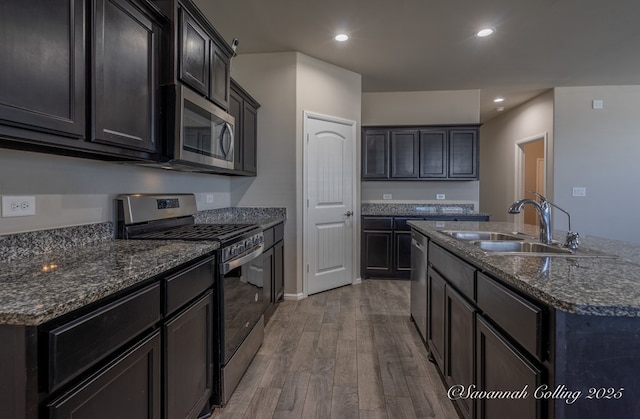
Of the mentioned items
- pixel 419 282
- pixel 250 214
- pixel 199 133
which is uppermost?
pixel 199 133

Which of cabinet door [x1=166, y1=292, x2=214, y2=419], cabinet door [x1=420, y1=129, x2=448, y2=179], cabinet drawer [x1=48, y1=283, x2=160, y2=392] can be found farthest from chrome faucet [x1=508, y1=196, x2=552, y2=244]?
cabinet door [x1=420, y1=129, x2=448, y2=179]

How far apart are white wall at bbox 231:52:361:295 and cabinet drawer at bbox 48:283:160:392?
2409 mm

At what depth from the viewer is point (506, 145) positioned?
625 cm

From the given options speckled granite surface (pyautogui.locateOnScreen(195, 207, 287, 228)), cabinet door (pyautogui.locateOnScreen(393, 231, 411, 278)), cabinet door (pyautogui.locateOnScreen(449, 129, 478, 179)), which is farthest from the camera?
cabinet door (pyautogui.locateOnScreen(449, 129, 478, 179))

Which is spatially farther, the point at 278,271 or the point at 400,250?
the point at 400,250

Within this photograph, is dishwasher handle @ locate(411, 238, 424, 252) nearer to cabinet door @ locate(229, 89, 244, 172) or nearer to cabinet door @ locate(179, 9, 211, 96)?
cabinet door @ locate(229, 89, 244, 172)

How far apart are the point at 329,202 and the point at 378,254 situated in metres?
1.12

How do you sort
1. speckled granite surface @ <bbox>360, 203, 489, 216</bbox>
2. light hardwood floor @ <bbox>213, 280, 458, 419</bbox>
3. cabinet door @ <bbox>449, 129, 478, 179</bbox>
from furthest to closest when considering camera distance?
speckled granite surface @ <bbox>360, 203, 489, 216</bbox>, cabinet door @ <bbox>449, 129, 478, 179</bbox>, light hardwood floor @ <bbox>213, 280, 458, 419</bbox>

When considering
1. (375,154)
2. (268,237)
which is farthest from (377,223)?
(268,237)

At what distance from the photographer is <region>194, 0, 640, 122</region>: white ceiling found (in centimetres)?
270

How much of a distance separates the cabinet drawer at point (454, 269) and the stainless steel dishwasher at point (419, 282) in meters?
0.20

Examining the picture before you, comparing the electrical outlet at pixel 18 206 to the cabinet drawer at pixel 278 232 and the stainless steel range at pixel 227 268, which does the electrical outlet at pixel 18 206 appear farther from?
the cabinet drawer at pixel 278 232

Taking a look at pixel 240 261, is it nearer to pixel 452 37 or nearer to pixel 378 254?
pixel 378 254

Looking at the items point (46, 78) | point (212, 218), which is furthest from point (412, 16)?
point (46, 78)
